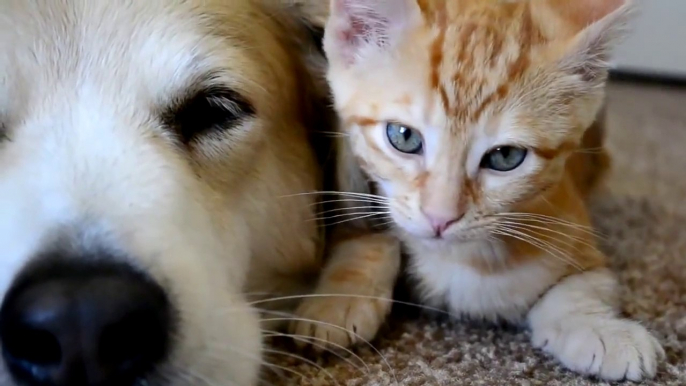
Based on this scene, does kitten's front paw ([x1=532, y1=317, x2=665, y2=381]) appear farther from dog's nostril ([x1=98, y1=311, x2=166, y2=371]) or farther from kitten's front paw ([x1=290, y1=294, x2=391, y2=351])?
dog's nostril ([x1=98, y1=311, x2=166, y2=371])

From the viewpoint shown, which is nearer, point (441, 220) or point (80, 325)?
point (80, 325)

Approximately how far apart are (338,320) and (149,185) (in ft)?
0.98

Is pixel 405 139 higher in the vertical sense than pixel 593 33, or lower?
lower

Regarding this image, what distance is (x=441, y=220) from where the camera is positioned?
3.17 ft

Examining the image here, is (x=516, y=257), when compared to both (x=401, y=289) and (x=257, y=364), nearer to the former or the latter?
(x=401, y=289)

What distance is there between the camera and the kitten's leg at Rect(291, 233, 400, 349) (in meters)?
1.02

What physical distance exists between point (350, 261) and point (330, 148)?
0.19m

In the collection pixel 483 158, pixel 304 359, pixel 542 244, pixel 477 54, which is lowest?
pixel 304 359

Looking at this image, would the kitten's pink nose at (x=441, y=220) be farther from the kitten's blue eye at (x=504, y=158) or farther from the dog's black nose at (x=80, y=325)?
the dog's black nose at (x=80, y=325)

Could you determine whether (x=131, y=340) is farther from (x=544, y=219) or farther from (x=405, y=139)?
(x=544, y=219)

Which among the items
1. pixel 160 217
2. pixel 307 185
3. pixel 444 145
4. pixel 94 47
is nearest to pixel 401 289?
pixel 307 185

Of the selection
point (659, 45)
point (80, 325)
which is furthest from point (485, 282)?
point (659, 45)

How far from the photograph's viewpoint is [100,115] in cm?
95

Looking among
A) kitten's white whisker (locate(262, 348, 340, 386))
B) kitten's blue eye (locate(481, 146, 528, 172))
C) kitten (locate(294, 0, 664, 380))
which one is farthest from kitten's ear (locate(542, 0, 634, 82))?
kitten's white whisker (locate(262, 348, 340, 386))
